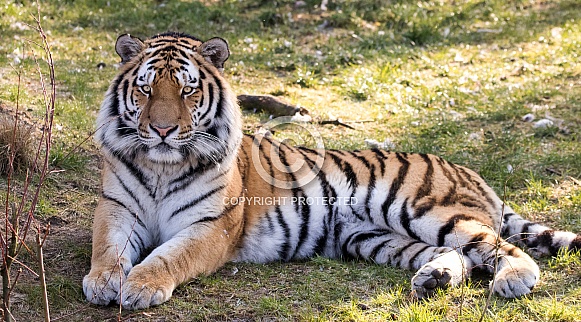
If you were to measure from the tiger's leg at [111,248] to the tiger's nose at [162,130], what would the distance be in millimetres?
457

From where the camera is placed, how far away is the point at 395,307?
3572mm

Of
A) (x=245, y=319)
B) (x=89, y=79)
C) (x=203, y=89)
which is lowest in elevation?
(x=245, y=319)

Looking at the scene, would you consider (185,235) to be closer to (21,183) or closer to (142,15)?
(21,183)

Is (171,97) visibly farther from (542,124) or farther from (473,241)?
(542,124)

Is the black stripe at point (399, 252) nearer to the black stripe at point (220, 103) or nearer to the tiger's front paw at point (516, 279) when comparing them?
the tiger's front paw at point (516, 279)

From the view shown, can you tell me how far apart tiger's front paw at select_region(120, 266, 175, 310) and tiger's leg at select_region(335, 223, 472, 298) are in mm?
1203

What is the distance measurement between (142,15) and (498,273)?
5924 millimetres

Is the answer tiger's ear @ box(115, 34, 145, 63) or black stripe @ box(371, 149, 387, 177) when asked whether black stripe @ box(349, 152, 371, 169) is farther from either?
tiger's ear @ box(115, 34, 145, 63)

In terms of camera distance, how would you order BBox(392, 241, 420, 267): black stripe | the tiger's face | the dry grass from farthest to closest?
the dry grass → BBox(392, 241, 420, 267): black stripe → the tiger's face

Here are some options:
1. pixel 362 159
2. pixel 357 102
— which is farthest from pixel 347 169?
pixel 357 102

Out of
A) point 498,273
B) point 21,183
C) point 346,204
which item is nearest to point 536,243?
point 498,273

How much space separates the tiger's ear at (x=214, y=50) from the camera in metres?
4.11

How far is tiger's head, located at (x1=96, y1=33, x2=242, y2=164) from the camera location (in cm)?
383

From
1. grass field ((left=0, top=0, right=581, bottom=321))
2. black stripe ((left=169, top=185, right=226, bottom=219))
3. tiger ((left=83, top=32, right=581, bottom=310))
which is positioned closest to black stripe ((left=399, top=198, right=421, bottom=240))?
tiger ((left=83, top=32, right=581, bottom=310))
